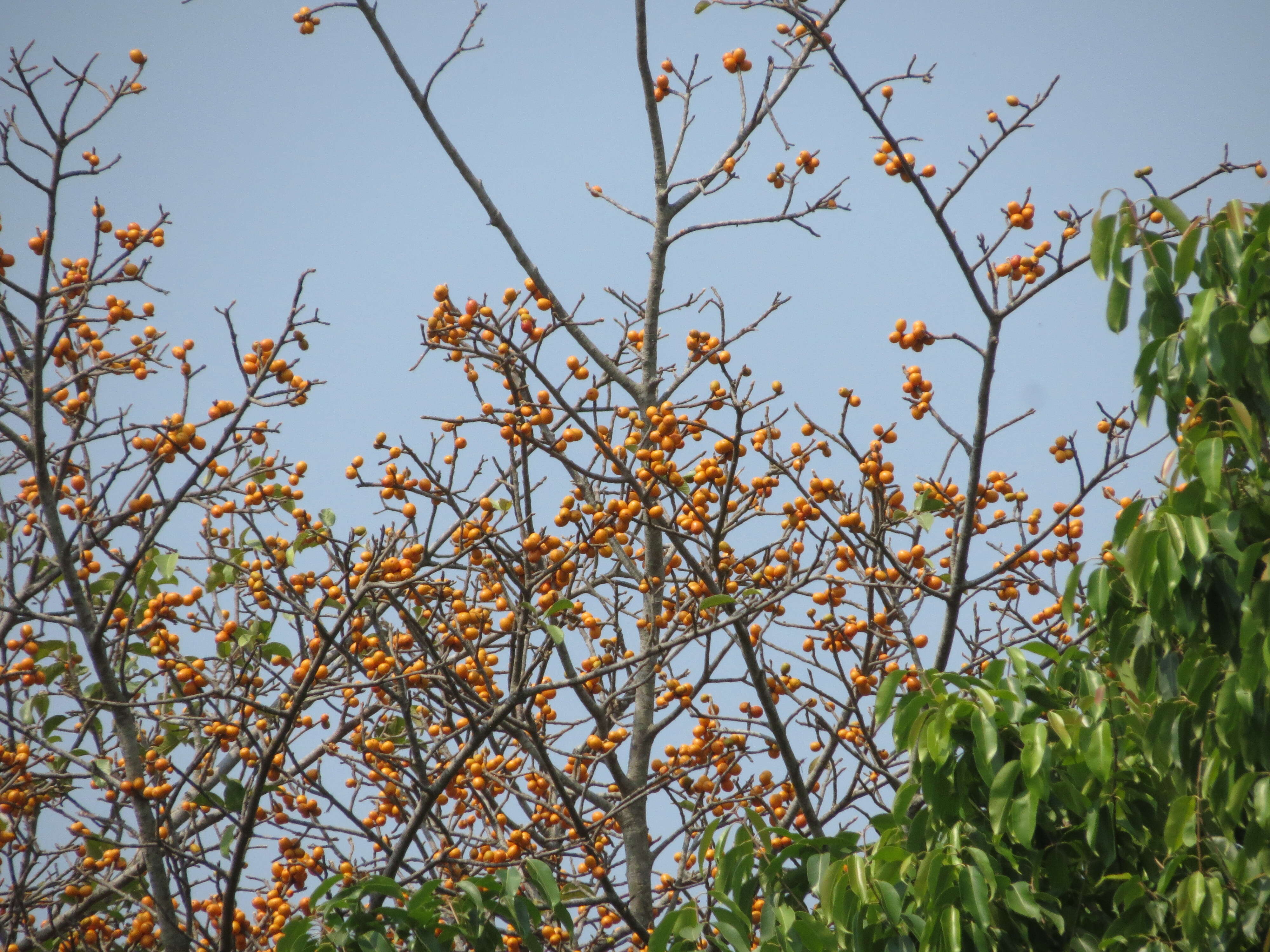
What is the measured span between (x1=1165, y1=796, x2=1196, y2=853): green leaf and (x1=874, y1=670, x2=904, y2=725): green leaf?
0.64m

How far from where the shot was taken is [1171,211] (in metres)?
2.64

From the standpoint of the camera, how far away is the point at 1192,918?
2.24 m

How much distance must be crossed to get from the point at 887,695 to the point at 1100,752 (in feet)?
1.72

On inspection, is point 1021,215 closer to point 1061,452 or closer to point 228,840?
point 1061,452

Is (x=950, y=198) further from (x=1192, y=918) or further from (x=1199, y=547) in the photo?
(x=1192, y=918)

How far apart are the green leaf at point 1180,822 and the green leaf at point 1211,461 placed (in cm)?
68

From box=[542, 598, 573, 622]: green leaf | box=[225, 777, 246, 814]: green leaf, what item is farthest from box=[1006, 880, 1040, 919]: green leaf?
box=[225, 777, 246, 814]: green leaf

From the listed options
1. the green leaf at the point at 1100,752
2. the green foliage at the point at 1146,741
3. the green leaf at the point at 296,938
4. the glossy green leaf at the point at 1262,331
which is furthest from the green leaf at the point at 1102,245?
the green leaf at the point at 296,938

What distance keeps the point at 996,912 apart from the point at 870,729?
236 cm

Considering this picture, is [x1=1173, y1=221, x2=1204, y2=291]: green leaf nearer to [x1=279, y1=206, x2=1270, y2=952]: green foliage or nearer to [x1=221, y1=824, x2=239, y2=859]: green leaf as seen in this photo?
[x1=279, y1=206, x2=1270, y2=952]: green foliage

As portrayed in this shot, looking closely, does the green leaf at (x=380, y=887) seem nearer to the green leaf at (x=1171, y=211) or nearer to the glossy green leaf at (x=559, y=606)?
the glossy green leaf at (x=559, y=606)

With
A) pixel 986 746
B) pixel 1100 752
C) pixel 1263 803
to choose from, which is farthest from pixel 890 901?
pixel 1263 803

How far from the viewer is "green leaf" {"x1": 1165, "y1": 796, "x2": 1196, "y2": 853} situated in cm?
234

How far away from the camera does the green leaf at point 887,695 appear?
2629 millimetres
